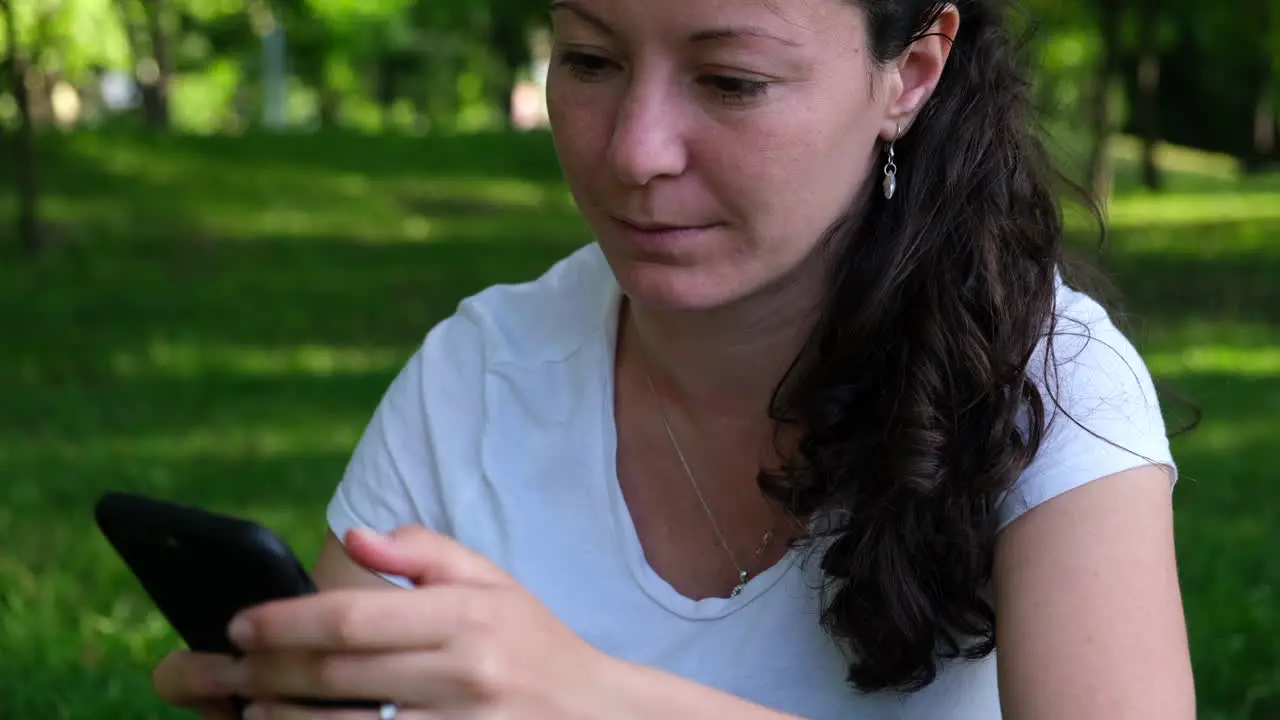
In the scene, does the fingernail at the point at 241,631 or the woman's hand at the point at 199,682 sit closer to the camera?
the fingernail at the point at 241,631

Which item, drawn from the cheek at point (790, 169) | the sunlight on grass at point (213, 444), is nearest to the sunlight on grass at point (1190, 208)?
the sunlight on grass at point (213, 444)

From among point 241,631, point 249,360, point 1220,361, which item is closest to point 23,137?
point 249,360

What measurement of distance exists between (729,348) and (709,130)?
37 centimetres

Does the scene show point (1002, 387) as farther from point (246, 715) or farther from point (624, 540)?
point (246, 715)

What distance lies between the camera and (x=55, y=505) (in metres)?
5.13

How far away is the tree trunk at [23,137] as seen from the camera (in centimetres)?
1007

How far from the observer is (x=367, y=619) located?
136 centimetres

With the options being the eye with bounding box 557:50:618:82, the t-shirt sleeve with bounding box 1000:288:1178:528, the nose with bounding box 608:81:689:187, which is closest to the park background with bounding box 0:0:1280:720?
the eye with bounding box 557:50:618:82

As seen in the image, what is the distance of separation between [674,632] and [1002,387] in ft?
1.59

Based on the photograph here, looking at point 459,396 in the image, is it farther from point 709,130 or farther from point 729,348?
point 709,130

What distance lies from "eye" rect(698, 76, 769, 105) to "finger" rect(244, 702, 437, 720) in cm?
75

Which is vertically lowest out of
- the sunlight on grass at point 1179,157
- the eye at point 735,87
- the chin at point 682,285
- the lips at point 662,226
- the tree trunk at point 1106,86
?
the sunlight on grass at point 1179,157

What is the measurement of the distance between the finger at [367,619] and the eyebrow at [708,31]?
678 mm

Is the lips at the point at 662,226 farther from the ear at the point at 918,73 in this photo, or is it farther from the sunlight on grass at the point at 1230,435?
the sunlight on grass at the point at 1230,435
